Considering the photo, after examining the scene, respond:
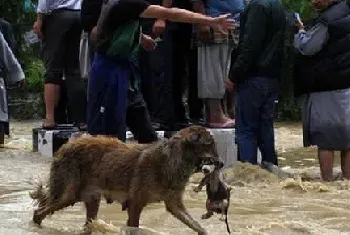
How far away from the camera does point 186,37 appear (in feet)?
31.3

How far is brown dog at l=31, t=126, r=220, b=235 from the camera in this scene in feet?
17.4

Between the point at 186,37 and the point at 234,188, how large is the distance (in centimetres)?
216

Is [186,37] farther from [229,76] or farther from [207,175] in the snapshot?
[207,175]

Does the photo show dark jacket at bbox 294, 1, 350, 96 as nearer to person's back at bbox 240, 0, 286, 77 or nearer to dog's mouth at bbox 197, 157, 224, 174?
person's back at bbox 240, 0, 286, 77

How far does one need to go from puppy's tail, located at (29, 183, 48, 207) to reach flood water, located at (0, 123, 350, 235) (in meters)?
0.16

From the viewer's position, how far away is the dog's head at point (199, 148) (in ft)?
17.2

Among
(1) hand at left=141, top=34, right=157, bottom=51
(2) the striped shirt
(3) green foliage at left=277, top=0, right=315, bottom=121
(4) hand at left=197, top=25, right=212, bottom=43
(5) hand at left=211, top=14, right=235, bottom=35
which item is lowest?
(3) green foliage at left=277, top=0, right=315, bottom=121

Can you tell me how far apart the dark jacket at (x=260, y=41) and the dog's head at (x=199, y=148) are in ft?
10.4

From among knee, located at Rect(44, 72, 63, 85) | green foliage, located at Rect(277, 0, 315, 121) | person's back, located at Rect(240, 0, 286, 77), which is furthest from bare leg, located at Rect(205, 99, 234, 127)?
green foliage, located at Rect(277, 0, 315, 121)

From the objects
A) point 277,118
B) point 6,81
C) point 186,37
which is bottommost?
point 277,118

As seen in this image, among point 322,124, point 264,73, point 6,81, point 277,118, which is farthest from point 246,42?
point 277,118

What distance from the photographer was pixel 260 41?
8.38 m

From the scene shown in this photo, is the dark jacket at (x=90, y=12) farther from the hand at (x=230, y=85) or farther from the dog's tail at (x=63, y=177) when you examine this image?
the dog's tail at (x=63, y=177)

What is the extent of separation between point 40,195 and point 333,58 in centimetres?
331
